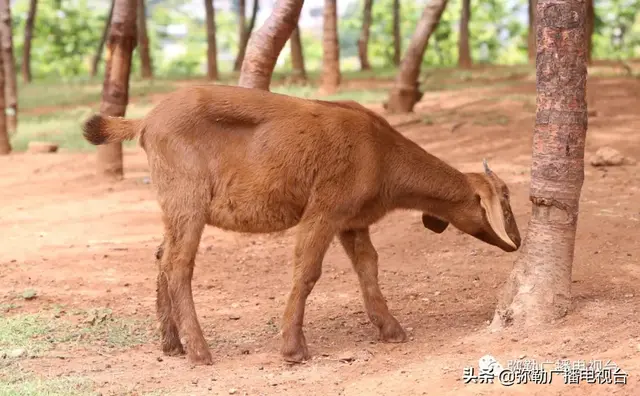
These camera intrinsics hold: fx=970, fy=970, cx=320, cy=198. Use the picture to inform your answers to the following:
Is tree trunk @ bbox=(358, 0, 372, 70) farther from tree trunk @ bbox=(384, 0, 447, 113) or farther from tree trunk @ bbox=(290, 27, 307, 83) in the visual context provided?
tree trunk @ bbox=(384, 0, 447, 113)

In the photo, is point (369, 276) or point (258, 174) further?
point (369, 276)

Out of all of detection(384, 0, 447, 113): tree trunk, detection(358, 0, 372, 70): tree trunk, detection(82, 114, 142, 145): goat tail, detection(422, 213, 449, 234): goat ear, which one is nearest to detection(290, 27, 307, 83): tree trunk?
detection(358, 0, 372, 70): tree trunk

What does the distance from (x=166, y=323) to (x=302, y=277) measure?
99cm

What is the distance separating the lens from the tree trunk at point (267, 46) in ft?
29.7

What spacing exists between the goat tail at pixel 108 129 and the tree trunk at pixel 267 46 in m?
2.78

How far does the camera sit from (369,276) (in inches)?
265

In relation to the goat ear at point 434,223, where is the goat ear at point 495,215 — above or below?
above

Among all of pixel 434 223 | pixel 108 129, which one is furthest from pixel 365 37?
pixel 108 129

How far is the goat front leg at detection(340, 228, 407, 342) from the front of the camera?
661cm

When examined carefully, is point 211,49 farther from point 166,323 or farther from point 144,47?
point 166,323

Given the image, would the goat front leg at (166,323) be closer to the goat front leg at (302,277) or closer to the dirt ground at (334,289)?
the dirt ground at (334,289)

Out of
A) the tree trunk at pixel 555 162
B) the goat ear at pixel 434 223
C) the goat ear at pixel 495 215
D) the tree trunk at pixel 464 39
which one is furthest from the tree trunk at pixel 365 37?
the tree trunk at pixel 555 162

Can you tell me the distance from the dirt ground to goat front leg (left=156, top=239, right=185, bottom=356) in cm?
11

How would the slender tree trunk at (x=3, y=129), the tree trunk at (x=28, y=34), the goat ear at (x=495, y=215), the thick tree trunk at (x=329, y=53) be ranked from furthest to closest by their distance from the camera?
1. the tree trunk at (x=28, y=34)
2. the thick tree trunk at (x=329, y=53)
3. the slender tree trunk at (x=3, y=129)
4. the goat ear at (x=495, y=215)
